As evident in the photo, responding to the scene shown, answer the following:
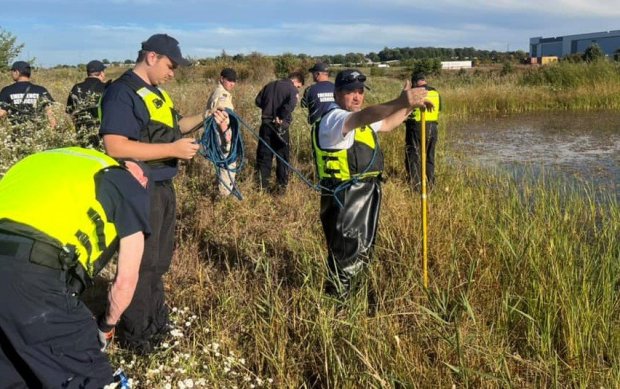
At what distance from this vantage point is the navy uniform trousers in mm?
1695

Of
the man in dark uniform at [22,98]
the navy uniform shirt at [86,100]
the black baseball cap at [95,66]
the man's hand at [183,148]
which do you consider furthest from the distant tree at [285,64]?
the man's hand at [183,148]

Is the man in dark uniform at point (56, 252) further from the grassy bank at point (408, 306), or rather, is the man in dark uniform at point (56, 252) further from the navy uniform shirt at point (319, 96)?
the navy uniform shirt at point (319, 96)

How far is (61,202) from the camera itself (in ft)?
5.66

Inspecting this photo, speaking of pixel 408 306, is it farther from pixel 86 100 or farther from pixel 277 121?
pixel 277 121

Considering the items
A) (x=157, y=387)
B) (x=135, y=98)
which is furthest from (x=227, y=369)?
(x=135, y=98)

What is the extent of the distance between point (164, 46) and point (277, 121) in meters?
4.66

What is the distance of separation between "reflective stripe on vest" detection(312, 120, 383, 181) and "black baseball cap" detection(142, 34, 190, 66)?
929 millimetres

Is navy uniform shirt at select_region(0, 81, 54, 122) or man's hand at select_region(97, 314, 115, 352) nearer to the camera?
man's hand at select_region(97, 314, 115, 352)

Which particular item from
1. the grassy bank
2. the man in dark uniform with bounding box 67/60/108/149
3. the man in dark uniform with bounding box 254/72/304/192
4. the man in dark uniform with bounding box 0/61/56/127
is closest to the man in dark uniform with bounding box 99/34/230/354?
the grassy bank

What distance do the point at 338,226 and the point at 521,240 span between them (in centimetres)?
141

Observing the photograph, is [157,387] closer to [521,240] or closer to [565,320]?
[565,320]

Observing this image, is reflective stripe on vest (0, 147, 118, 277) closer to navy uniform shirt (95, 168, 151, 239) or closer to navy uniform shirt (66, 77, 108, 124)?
navy uniform shirt (95, 168, 151, 239)

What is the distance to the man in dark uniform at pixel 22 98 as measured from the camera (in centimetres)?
609

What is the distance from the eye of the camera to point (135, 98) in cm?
293
